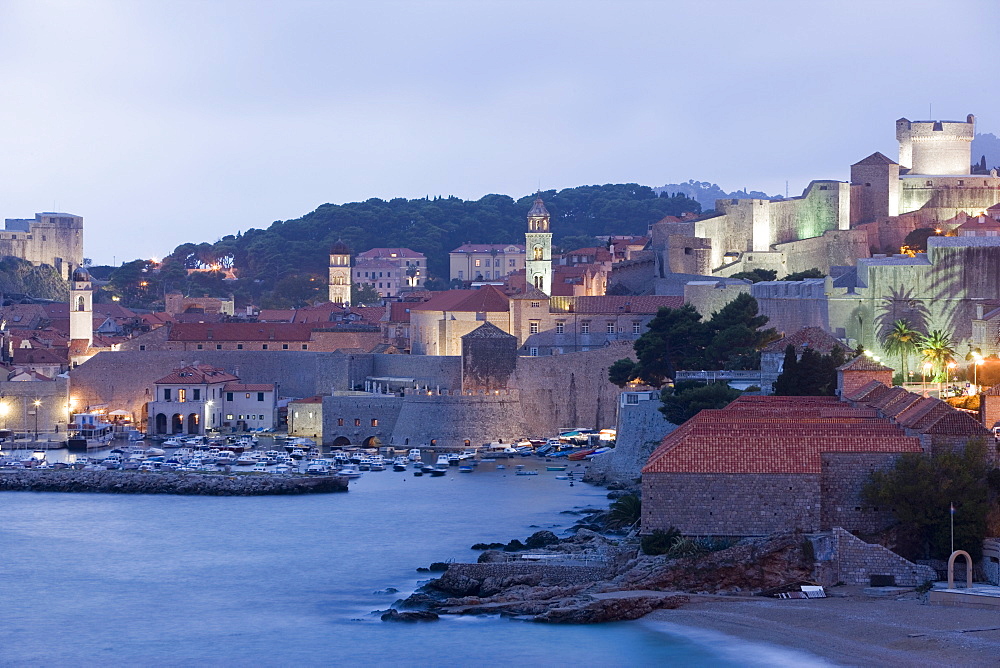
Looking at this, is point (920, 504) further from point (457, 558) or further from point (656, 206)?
point (656, 206)

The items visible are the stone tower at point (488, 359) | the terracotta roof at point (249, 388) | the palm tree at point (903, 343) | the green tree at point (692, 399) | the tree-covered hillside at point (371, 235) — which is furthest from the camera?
the tree-covered hillside at point (371, 235)

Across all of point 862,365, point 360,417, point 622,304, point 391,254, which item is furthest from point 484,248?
point 862,365

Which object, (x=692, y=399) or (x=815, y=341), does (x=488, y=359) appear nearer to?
(x=692, y=399)

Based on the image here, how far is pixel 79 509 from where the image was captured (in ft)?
127

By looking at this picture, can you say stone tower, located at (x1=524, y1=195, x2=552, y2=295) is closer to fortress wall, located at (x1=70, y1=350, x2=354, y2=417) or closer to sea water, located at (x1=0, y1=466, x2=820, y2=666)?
fortress wall, located at (x1=70, y1=350, x2=354, y2=417)

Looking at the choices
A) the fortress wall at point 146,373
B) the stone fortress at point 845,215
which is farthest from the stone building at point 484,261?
the stone fortress at point 845,215

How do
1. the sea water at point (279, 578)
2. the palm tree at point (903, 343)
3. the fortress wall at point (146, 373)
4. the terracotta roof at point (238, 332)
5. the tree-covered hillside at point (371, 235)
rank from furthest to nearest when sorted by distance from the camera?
the tree-covered hillside at point (371, 235) < the terracotta roof at point (238, 332) < the fortress wall at point (146, 373) < the palm tree at point (903, 343) < the sea water at point (279, 578)

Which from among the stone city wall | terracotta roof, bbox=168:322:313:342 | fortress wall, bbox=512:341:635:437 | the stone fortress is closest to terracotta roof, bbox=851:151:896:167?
the stone fortress

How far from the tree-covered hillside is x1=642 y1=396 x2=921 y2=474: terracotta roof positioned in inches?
2451

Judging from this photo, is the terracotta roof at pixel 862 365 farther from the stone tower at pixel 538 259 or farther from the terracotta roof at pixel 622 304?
the stone tower at pixel 538 259

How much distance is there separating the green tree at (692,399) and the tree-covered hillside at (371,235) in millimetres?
52129

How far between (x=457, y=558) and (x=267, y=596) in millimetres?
3393

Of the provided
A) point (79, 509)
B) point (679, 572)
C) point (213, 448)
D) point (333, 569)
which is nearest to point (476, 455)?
point (213, 448)

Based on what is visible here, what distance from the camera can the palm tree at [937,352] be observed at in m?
34.2
